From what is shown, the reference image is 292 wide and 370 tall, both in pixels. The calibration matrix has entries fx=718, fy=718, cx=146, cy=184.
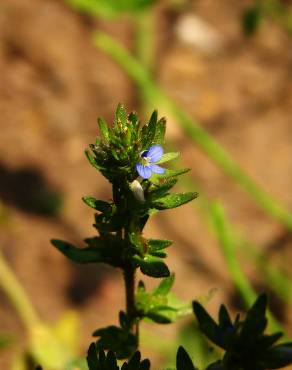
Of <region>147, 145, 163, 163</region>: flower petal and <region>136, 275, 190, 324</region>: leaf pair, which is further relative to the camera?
<region>136, 275, 190, 324</region>: leaf pair

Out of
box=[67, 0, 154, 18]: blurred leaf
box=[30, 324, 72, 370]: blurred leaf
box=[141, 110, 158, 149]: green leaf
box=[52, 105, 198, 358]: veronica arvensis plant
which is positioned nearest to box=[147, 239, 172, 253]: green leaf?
box=[52, 105, 198, 358]: veronica arvensis plant

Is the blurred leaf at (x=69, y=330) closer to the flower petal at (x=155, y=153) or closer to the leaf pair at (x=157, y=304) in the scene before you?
the leaf pair at (x=157, y=304)

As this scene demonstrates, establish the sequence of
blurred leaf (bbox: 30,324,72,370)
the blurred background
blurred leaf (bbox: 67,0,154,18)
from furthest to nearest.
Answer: the blurred background, blurred leaf (bbox: 67,0,154,18), blurred leaf (bbox: 30,324,72,370)

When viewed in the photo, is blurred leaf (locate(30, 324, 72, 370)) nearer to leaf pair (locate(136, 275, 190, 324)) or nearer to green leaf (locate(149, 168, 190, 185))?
leaf pair (locate(136, 275, 190, 324))

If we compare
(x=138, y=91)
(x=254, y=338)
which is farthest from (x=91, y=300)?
(x=254, y=338)

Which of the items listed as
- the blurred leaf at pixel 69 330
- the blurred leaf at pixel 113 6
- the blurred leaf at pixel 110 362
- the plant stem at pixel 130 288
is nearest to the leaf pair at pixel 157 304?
the plant stem at pixel 130 288
